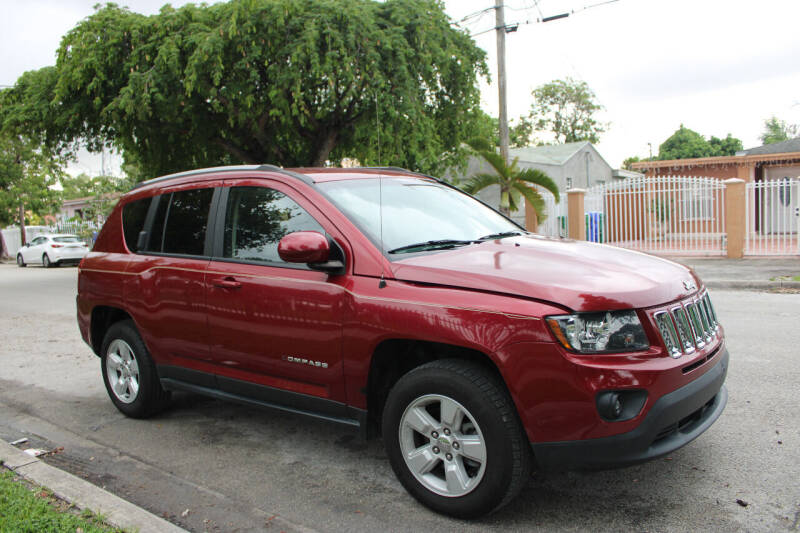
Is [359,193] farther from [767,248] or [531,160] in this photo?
[531,160]

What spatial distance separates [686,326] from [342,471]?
207 centimetres

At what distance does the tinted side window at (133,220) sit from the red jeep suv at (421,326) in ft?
0.29

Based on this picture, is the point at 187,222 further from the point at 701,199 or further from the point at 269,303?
the point at 701,199

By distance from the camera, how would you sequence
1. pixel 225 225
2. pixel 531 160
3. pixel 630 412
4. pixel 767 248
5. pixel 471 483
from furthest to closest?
pixel 531 160, pixel 767 248, pixel 225 225, pixel 471 483, pixel 630 412

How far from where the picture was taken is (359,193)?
3.97m

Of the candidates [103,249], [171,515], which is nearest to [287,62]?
[103,249]

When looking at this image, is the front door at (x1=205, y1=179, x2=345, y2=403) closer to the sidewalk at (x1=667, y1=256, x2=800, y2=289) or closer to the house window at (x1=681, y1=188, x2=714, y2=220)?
the sidewalk at (x1=667, y1=256, x2=800, y2=289)

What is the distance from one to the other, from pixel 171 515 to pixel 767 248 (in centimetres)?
1673

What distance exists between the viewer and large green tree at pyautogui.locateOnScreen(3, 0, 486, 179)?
53.1 ft

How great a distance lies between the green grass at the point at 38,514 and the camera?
9.86ft

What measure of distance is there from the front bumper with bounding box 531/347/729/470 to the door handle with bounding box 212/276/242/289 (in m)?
2.02

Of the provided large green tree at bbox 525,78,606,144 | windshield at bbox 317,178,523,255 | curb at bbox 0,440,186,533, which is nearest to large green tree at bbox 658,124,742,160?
large green tree at bbox 525,78,606,144

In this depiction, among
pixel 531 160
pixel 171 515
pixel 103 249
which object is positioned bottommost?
pixel 171 515

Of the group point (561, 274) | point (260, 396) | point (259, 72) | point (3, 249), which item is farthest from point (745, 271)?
point (3, 249)
